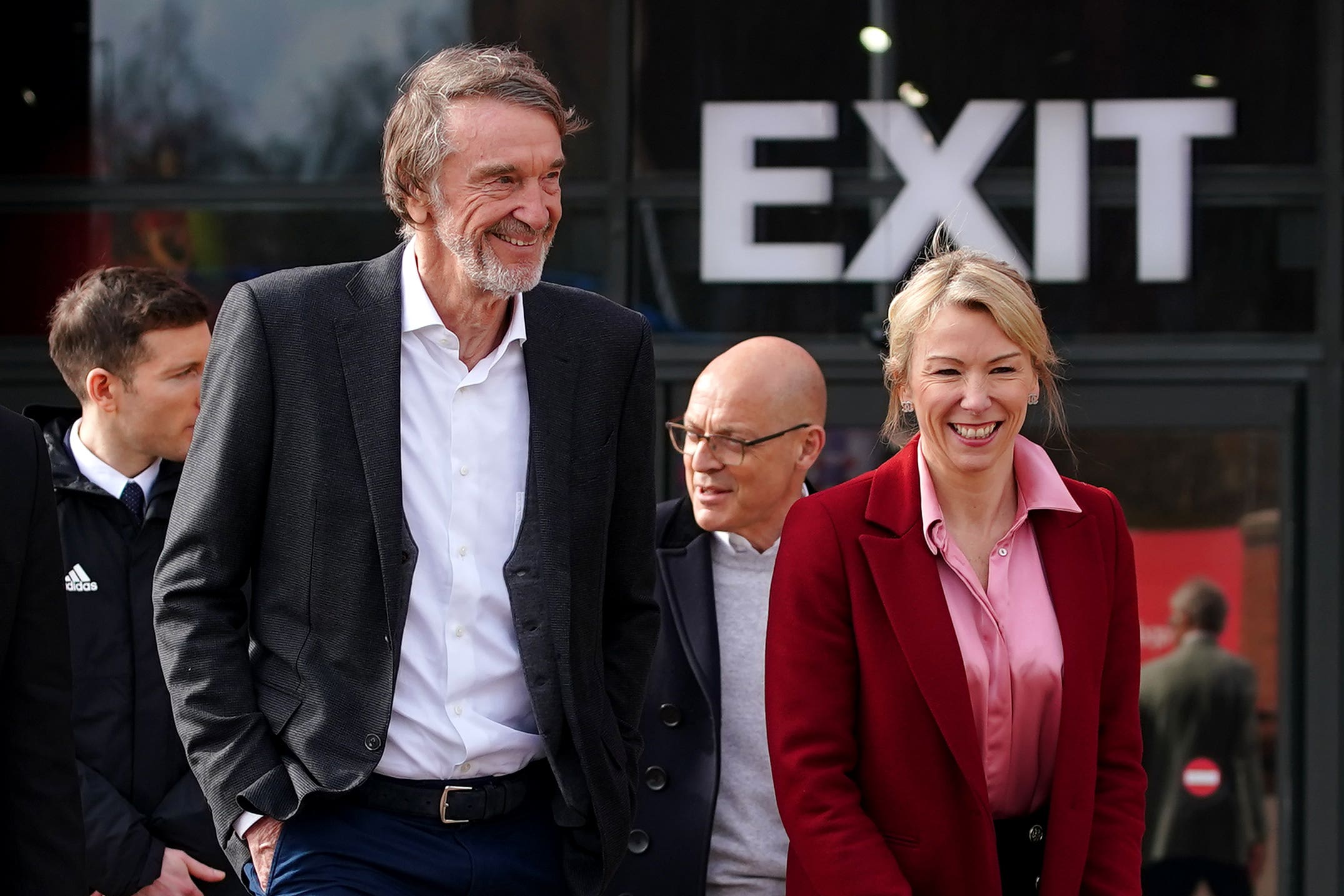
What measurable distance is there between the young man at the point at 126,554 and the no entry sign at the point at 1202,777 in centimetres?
375

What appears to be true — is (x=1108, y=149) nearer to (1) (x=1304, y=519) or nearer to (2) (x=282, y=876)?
(1) (x=1304, y=519)

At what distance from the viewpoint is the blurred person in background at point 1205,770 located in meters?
6.36

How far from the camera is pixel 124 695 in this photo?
4.00m

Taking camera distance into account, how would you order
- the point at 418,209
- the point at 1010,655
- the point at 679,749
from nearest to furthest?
1. the point at 418,209
2. the point at 1010,655
3. the point at 679,749

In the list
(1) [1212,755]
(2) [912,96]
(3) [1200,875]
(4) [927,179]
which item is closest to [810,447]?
(4) [927,179]

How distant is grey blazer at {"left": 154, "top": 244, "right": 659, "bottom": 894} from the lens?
301 cm

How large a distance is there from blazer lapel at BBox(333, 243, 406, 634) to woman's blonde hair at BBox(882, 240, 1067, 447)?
3.52 ft

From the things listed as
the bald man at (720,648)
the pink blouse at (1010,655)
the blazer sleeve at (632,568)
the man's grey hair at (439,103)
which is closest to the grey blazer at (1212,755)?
the bald man at (720,648)

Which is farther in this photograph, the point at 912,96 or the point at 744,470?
the point at 912,96

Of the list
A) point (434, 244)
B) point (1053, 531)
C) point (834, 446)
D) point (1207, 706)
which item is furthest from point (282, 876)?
point (1207, 706)

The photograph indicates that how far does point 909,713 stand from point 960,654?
16 centimetres

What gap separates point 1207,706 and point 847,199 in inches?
94.0

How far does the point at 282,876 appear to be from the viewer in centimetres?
299

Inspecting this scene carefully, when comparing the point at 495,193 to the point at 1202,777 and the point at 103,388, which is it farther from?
the point at 1202,777
